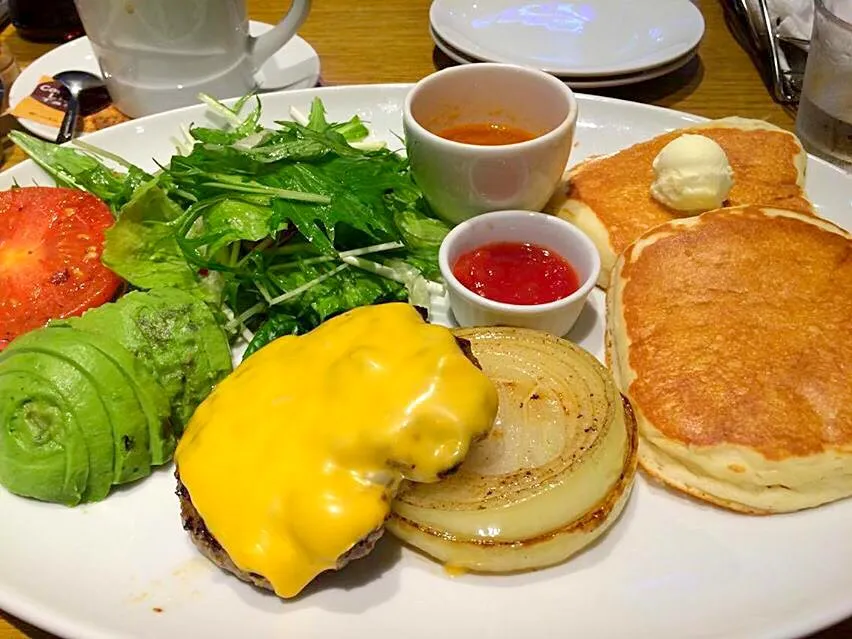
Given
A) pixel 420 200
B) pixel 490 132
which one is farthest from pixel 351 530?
pixel 490 132

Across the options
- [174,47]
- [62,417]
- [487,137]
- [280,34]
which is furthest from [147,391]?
[280,34]

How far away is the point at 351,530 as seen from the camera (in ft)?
5.15

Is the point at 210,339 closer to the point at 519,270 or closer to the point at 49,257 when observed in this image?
the point at 49,257

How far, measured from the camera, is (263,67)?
3.75 metres

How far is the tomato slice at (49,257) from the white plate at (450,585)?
0.60m

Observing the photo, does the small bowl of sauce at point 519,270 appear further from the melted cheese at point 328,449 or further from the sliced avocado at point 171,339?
the sliced avocado at point 171,339

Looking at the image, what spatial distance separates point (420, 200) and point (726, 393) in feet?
4.32

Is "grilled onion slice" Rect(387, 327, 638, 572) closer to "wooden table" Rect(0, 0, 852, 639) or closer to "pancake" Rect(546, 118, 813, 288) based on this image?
"pancake" Rect(546, 118, 813, 288)

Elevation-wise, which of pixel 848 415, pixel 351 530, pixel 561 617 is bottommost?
pixel 561 617

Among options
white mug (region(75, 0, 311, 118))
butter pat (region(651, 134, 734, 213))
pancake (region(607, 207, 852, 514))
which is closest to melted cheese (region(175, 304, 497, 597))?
pancake (region(607, 207, 852, 514))

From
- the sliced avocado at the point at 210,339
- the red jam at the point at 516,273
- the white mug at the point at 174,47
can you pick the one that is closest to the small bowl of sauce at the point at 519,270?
the red jam at the point at 516,273

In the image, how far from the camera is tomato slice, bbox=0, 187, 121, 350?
7.41 feet

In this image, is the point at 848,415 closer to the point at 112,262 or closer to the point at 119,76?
the point at 112,262

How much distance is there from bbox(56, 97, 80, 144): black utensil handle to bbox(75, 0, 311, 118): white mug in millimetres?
174
